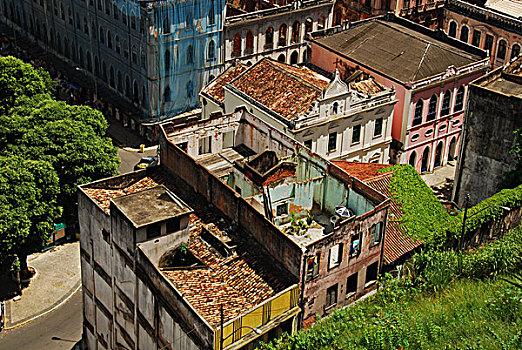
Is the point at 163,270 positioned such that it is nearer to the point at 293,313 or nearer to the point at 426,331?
the point at 293,313

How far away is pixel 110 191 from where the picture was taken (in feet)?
178

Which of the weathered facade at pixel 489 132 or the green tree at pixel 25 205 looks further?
the weathered facade at pixel 489 132

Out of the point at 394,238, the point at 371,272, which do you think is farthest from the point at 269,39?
the point at 371,272

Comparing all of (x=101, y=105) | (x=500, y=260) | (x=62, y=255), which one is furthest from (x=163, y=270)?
(x=101, y=105)

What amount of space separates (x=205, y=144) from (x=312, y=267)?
18.0 metres

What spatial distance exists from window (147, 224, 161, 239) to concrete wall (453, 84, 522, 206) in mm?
34767

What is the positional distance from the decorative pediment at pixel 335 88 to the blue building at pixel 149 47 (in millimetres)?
26354

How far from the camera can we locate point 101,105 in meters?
96.2

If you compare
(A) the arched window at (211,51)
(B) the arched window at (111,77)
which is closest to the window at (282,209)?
(A) the arched window at (211,51)

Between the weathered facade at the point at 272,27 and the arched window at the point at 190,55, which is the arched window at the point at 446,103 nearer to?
the weathered facade at the point at 272,27

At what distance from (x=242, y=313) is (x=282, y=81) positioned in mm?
34123

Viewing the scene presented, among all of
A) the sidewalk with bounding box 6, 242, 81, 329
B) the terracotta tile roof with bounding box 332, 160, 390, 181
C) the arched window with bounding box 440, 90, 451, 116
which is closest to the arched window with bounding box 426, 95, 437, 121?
the arched window with bounding box 440, 90, 451, 116

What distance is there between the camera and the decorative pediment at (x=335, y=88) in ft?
226

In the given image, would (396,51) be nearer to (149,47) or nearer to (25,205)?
(149,47)
